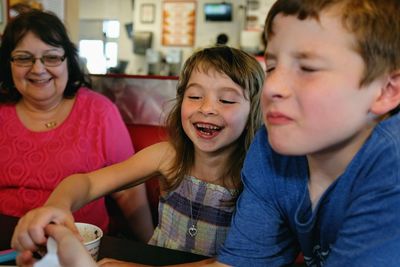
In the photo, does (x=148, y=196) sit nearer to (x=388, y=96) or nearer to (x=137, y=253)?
(x=137, y=253)

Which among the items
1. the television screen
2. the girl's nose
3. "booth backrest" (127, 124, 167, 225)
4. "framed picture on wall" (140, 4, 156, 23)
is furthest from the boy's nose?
"framed picture on wall" (140, 4, 156, 23)

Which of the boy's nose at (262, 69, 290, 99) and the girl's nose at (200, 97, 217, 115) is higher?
the boy's nose at (262, 69, 290, 99)

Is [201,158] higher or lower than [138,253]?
higher

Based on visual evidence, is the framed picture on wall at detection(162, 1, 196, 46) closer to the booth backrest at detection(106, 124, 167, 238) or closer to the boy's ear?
the booth backrest at detection(106, 124, 167, 238)

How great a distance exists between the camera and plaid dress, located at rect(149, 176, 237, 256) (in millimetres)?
1327

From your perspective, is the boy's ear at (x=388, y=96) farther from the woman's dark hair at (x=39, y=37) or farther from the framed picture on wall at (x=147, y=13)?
the framed picture on wall at (x=147, y=13)

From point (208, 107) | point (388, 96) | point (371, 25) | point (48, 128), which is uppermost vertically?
point (371, 25)

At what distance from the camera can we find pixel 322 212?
864 mm

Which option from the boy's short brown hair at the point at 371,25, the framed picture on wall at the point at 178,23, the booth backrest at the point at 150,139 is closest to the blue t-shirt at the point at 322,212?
the boy's short brown hair at the point at 371,25

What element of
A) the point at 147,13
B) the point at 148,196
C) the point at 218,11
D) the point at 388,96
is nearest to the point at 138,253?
the point at 388,96

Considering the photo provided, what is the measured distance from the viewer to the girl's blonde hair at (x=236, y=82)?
129 centimetres

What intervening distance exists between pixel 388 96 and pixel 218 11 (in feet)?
18.2

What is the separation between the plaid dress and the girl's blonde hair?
0.14ft

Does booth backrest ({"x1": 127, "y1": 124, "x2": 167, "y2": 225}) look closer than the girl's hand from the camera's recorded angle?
No
